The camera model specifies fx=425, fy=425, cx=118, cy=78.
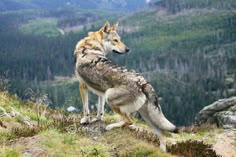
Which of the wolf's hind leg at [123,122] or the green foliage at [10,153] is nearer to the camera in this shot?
the green foliage at [10,153]

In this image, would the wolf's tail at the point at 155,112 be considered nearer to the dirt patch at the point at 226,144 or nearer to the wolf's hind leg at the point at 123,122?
the wolf's hind leg at the point at 123,122

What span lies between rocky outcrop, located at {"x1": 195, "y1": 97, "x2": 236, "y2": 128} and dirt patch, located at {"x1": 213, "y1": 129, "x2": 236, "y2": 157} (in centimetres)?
194

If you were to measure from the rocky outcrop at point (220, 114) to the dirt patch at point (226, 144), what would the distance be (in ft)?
6.37

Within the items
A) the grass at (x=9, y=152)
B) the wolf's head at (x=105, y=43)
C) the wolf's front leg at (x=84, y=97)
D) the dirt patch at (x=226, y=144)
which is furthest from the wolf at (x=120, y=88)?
the dirt patch at (x=226, y=144)

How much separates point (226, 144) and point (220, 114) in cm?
544

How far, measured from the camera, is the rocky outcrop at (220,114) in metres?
21.9

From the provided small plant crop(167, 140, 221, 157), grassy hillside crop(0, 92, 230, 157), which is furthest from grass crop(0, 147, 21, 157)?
small plant crop(167, 140, 221, 157)

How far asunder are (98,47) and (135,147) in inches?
150

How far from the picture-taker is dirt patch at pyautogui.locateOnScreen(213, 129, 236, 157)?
16.2 meters

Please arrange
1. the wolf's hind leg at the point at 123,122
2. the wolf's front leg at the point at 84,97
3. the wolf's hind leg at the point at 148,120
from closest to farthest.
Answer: the wolf's hind leg at the point at 148,120 → the wolf's hind leg at the point at 123,122 → the wolf's front leg at the point at 84,97

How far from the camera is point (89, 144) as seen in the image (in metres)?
11.0

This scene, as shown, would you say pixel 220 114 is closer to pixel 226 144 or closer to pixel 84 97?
pixel 226 144

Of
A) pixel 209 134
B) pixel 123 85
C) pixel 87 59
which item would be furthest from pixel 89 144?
pixel 209 134

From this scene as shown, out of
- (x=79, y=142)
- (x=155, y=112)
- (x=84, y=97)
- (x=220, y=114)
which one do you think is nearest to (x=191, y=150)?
(x=155, y=112)
